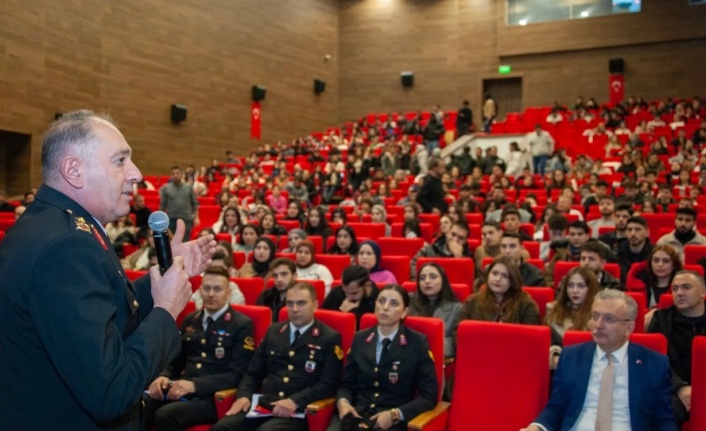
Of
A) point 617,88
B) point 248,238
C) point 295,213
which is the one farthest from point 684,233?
point 617,88

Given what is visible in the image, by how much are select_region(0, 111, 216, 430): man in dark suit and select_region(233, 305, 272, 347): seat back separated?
2.47 metres

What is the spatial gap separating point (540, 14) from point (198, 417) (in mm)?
16220

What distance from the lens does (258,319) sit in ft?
12.7

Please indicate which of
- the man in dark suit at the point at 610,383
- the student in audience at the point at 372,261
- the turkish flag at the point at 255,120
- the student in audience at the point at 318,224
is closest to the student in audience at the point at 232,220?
the student in audience at the point at 318,224

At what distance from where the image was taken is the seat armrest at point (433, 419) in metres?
2.86

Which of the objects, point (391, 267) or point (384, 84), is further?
point (384, 84)

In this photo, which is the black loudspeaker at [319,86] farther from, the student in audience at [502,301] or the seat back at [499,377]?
the seat back at [499,377]

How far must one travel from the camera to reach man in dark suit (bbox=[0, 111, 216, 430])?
1128 millimetres

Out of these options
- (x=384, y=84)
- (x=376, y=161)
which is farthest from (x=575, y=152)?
(x=384, y=84)

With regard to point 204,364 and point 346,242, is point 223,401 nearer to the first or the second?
point 204,364

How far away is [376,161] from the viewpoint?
1273cm

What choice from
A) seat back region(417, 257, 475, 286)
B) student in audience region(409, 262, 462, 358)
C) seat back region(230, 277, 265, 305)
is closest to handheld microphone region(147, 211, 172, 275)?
Answer: student in audience region(409, 262, 462, 358)

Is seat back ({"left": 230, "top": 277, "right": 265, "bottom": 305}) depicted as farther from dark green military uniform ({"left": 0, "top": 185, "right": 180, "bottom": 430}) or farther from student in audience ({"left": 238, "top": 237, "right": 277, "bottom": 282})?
dark green military uniform ({"left": 0, "top": 185, "right": 180, "bottom": 430})

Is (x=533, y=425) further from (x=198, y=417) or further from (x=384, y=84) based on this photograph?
(x=384, y=84)
